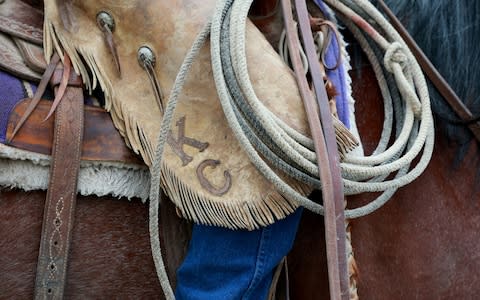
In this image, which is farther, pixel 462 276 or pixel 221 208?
pixel 462 276

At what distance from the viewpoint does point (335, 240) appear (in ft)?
3.38

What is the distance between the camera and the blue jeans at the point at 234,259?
3.83ft

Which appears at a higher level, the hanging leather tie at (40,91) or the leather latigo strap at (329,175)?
the hanging leather tie at (40,91)

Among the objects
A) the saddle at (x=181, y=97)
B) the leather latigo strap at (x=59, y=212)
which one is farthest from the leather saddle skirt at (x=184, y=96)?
the leather latigo strap at (x=59, y=212)

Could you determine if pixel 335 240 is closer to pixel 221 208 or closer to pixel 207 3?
pixel 221 208

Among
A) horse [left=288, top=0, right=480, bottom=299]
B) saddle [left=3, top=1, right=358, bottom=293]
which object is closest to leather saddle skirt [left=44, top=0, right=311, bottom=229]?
saddle [left=3, top=1, right=358, bottom=293]

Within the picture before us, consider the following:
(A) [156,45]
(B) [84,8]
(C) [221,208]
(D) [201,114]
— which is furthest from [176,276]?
(B) [84,8]

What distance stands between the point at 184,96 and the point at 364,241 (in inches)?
20.6

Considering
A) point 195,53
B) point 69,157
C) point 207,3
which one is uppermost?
point 207,3

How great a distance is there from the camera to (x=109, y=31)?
4.14ft

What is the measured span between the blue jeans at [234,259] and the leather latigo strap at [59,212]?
0.84ft

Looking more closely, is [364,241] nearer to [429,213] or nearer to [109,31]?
[429,213]

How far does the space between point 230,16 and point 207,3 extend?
107 millimetres

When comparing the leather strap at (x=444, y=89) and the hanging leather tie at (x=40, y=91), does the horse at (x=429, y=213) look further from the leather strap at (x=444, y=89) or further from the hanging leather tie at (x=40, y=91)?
the hanging leather tie at (x=40, y=91)
